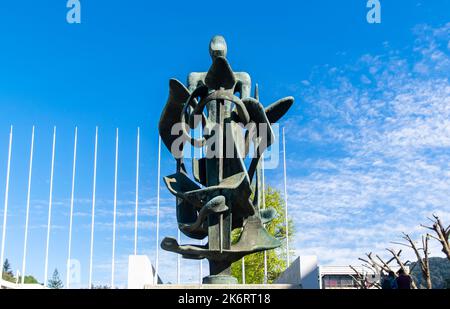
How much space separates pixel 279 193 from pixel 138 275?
12284mm

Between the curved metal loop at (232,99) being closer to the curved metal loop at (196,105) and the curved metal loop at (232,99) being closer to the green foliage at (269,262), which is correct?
the curved metal loop at (196,105)

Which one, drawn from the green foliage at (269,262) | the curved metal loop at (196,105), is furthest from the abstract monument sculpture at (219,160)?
the green foliage at (269,262)

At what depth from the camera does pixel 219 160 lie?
8.34 m

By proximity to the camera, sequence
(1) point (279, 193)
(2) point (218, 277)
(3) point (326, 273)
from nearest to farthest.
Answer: (2) point (218, 277) → (1) point (279, 193) → (3) point (326, 273)

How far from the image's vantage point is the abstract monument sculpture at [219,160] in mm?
8109

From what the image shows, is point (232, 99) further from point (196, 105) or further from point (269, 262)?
point (269, 262)

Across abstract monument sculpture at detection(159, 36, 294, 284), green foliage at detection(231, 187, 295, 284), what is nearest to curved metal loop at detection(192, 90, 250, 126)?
abstract monument sculpture at detection(159, 36, 294, 284)

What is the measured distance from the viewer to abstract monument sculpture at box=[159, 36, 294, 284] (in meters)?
8.11

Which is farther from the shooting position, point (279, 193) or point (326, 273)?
point (326, 273)
